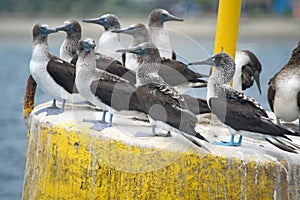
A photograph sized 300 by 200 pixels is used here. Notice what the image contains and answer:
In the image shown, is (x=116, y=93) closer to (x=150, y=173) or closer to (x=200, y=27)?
(x=150, y=173)

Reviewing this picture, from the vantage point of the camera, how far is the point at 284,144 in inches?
252

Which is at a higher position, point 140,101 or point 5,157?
point 140,101

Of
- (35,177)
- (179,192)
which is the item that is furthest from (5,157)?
(179,192)

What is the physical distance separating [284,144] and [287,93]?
1593 millimetres

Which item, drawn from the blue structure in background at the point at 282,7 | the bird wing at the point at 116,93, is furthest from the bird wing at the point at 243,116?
the blue structure in background at the point at 282,7

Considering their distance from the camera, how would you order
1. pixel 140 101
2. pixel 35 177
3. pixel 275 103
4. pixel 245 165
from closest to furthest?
pixel 245 165, pixel 140 101, pixel 35 177, pixel 275 103

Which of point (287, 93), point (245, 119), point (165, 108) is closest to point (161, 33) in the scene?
point (287, 93)

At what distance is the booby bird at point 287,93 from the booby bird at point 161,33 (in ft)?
5.13

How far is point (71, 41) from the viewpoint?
841cm

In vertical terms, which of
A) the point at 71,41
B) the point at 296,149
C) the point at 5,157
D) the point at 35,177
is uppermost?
the point at 71,41

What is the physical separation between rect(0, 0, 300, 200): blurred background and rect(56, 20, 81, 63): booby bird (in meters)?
8.88

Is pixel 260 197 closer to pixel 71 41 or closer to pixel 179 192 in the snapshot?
pixel 179 192

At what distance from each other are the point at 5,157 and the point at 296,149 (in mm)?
10572

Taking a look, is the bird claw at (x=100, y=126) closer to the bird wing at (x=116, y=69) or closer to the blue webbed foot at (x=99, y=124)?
the blue webbed foot at (x=99, y=124)
